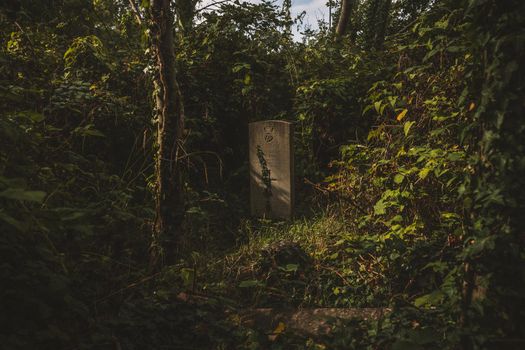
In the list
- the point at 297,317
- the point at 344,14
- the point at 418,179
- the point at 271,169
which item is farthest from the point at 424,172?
the point at 344,14

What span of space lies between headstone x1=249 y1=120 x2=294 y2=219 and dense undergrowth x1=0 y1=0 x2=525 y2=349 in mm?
288

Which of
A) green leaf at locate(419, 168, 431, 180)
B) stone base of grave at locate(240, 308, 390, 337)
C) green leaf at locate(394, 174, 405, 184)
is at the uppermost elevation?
green leaf at locate(419, 168, 431, 180)

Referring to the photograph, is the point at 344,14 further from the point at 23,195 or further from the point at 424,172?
the point at 23,195

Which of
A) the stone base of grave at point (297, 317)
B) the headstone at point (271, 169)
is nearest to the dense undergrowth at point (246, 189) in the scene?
the stone base of grave at point (297, 317)

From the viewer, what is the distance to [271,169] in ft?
20.8

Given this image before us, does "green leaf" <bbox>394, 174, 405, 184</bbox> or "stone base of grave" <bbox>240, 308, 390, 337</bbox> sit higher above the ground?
"green leaf" <bbox>394, 174, 405, 184</bbox>

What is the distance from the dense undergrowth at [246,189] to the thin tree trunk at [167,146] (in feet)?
0.54

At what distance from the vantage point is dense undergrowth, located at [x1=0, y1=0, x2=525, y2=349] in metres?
2.12

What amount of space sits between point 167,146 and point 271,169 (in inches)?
101

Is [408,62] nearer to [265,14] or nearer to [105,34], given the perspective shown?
[265,14]

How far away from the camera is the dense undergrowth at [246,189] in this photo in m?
2.12

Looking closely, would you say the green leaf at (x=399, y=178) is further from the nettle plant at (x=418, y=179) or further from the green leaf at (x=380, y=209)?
the green leaf at (x=380, y=209)

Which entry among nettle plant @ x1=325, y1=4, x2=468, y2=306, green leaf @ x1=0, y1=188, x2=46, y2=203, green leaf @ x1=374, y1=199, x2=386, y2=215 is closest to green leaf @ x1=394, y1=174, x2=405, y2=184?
nettle plant @ x1=325, y1=4, x2=468, y2=306

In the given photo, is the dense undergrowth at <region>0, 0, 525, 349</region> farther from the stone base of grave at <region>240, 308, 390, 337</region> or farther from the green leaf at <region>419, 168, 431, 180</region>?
the stone base of grave at <region>240, 308, 390, 337</region>
